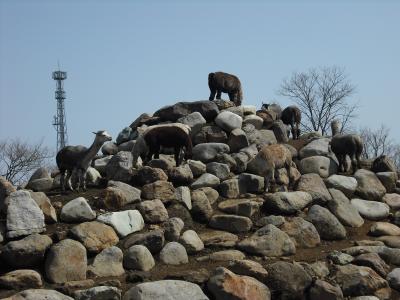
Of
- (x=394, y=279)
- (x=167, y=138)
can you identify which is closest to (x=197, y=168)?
(x=167, y=138)

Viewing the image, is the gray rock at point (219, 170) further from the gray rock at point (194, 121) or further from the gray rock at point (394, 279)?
the gray rock at point (394, 279)

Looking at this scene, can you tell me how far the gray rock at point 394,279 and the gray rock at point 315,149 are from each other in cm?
604

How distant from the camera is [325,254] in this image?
11.9 metres

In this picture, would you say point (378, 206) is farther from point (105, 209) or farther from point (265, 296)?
point (105, 209)

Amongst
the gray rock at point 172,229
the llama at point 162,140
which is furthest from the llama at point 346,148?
the gray rock at point 172,229

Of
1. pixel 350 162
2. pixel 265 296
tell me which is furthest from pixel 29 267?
pixel 350 162

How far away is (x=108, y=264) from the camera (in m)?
10.2

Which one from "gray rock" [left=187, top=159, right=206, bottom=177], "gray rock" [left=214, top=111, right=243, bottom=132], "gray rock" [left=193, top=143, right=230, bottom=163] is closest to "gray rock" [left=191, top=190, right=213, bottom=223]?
"gray rock" [left=187, top=159, right=206, bottom=177]

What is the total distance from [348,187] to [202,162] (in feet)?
14.0

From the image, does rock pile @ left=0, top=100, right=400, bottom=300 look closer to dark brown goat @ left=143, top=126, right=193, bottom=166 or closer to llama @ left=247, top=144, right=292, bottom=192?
llama @ left=247, top=144, right=292, bottom=192

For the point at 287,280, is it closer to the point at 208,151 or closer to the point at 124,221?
the point at 124,221

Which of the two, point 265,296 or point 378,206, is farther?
point 378,206

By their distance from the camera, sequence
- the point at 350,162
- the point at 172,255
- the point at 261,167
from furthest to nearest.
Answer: the point at 350,162
the point at 261,167
the point at 172,255

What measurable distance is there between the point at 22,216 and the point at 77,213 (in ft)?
3.88
